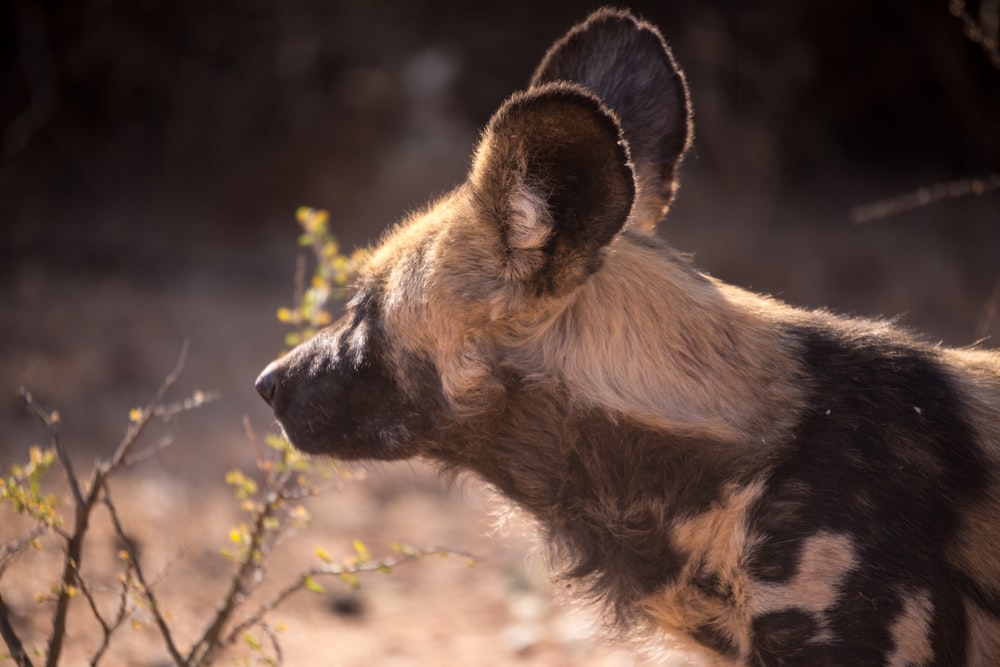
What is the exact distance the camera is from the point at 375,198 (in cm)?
782

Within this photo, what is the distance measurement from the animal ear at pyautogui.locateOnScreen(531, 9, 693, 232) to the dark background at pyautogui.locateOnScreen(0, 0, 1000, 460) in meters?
3.41

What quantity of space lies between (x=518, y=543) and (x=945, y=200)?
4470 millimetres

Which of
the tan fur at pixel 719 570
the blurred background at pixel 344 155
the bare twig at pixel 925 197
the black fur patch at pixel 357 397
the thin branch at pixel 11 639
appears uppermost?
the blurred background at pixel 344 155

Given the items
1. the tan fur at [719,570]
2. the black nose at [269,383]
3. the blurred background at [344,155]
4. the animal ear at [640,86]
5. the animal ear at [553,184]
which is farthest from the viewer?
the blurred background at [344,155]

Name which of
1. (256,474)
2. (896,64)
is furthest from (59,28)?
(896,64)

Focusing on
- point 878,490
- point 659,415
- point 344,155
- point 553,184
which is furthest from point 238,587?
point 344,155

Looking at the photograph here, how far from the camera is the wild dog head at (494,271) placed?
1.81m

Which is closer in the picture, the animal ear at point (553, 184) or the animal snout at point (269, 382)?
the animal ear at point (553, 184)

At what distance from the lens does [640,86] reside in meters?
2.44

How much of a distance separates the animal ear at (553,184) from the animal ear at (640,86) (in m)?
0.58

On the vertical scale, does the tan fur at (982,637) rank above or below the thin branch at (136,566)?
below

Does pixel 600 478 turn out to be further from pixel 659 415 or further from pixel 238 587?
pixel 238 587

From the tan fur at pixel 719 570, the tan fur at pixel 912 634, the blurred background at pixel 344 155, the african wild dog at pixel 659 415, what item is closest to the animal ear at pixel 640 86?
the african wild dog at pixel 659 415

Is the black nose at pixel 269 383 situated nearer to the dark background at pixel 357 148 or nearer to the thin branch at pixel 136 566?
the thin branch at pixel 136 566
